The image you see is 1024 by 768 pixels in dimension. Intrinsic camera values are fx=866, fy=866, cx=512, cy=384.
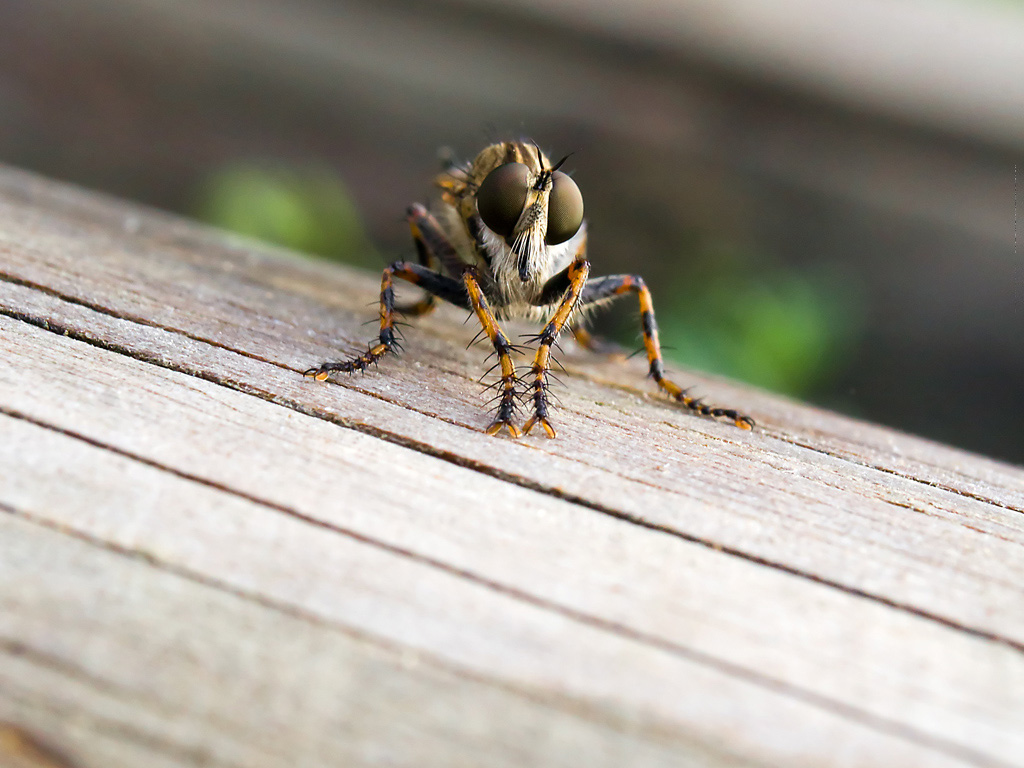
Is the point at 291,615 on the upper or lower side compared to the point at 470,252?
lower

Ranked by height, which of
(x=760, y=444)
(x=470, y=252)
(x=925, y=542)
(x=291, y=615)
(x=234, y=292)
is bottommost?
(x=291, y=615)

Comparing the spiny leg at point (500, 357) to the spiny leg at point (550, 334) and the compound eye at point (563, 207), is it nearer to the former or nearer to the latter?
the spiny leg at point (550, 334)

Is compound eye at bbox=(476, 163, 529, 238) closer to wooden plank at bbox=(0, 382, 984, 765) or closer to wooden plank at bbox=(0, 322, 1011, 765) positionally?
wooden plank at bbox=(0, 322, 1011, 765)

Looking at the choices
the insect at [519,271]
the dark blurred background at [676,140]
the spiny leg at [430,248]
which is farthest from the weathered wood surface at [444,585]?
the dark blurred background at [676,140]

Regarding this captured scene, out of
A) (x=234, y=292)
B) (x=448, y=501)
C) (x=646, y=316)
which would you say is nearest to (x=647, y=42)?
(x=646, y=316)

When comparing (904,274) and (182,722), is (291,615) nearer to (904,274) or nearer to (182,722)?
(182,722)

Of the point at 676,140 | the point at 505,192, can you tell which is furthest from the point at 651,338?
the point at 676,140
